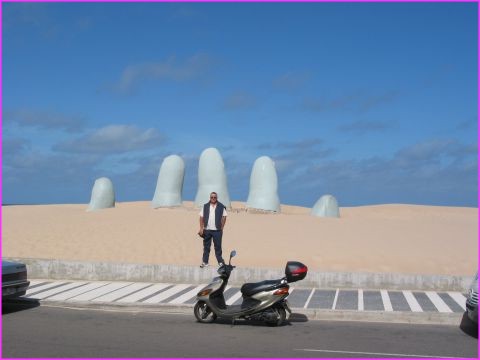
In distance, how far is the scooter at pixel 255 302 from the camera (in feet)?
28.1

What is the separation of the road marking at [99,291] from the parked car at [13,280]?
1.14 m

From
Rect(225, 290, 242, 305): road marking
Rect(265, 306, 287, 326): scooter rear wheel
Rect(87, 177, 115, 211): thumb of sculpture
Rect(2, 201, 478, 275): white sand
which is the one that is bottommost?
Rect(265, 306, 287, 326): scooter rear wheel

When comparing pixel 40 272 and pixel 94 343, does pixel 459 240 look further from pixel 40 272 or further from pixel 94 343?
pixel 94 343

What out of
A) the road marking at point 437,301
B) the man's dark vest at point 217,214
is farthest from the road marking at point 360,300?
the man's dark vest at point 217,214

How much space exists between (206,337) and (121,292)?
4.13 m

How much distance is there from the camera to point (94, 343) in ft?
23.5

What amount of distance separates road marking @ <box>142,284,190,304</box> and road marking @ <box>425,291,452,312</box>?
4.89 meters

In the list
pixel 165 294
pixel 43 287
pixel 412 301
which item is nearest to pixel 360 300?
pixel 412 301

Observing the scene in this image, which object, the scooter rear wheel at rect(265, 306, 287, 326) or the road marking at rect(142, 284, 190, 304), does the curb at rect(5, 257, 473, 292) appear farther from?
the scooter rear wheel at rect(265, 306, 287, 326)

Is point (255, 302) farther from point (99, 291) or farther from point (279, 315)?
point (99, 291)

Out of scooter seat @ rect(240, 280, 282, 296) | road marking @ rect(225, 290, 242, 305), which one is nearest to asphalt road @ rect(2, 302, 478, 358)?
scooter seat @ rect(240, 280, 282, 296)

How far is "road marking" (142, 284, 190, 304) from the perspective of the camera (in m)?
10.4

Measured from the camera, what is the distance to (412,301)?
10.6 metres

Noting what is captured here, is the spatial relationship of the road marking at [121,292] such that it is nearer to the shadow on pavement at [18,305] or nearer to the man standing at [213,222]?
the shadow on pavement at [18,305]
